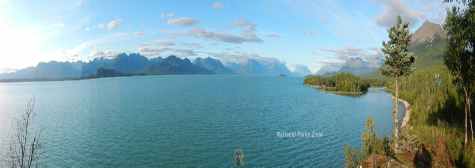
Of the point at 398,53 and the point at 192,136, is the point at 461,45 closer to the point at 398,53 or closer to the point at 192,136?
the point at 398,53

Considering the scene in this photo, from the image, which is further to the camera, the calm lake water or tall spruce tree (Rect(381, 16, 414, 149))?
the calm lake water

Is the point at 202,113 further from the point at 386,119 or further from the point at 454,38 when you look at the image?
the point at 454,38

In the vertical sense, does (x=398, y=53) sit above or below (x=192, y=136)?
above

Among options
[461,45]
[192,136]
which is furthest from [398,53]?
[192,136]

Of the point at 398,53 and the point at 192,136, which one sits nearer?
the point at 398,53

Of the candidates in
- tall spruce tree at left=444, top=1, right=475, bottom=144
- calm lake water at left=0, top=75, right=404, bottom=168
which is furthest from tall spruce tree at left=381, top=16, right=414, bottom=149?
calm lake water at left=0, top=75, right=404, bottom=168

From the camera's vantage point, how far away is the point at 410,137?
148ft

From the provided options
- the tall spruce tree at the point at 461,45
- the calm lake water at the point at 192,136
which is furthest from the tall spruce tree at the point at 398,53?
the calm lake water at the point at 192,136

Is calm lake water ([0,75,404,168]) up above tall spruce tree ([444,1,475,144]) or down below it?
below

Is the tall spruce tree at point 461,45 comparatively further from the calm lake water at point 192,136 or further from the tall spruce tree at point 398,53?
the calm lake water at point 192,136

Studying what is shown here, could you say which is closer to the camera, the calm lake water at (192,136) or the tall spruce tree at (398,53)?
the tall spruce tree at (398,53)

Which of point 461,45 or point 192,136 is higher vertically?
point 461,45

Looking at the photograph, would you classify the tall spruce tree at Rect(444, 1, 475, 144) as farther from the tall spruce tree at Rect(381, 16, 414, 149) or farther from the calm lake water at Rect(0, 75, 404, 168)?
the calm lake water at Rect(0, 75, 404, 168)

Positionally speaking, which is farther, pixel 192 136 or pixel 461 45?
pixel 192 136
